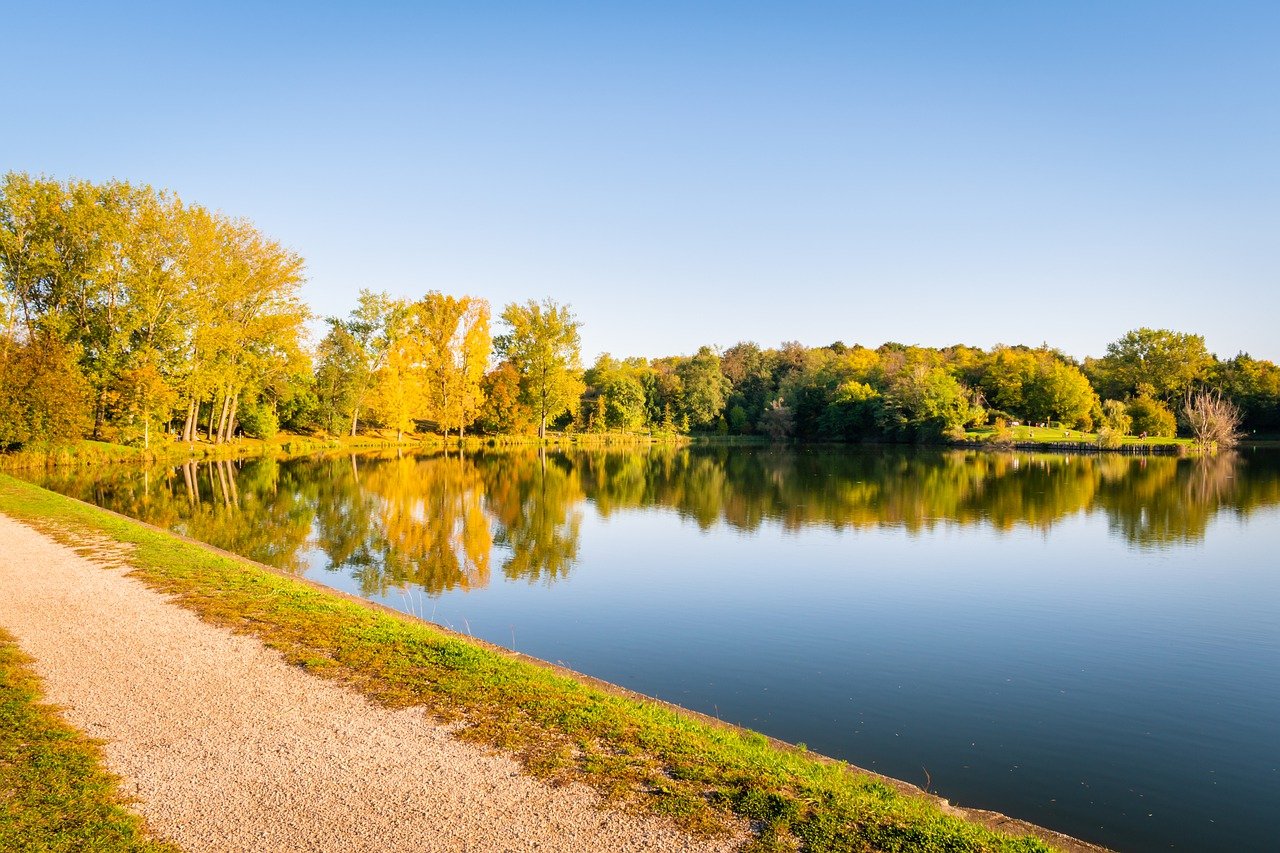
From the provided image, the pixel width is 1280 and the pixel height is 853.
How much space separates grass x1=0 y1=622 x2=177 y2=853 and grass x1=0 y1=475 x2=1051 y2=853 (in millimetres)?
2173

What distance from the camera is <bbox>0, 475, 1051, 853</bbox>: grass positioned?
4.82 m

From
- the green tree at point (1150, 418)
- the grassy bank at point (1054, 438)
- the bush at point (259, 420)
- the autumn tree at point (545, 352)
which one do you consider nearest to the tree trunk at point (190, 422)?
the bush at point (259, 420)

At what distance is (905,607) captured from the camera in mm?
13234

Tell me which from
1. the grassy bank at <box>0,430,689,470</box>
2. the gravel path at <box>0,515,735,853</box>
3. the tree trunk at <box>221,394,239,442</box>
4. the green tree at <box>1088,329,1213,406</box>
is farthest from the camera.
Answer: the green tree at <box>1088,329,1213,406</box>

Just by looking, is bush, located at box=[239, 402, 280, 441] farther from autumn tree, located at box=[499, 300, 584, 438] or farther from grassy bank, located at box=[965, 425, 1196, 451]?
grassy bank, located at box=[965, 425, 1196, 451]

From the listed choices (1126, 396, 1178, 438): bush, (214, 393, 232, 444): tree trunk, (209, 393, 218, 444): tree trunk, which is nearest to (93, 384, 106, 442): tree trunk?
(214, 393, 232, 444): tree trunk

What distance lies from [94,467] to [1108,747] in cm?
4149

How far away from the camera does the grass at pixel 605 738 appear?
15.8ft

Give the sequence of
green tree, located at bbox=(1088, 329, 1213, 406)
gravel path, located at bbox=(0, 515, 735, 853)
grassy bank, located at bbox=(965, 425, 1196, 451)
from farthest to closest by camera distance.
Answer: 1. green tree, located at bbox=(1088, 329, 1213, 406)
2. grassy bank, located at bbox=(965, 425, 1196, 451)
3. gravel path, located at bbox=(0, 515, 735, 853)

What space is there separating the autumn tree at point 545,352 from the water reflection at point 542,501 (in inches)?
760

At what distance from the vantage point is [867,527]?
21938mm

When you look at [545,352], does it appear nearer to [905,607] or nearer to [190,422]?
[190,422]

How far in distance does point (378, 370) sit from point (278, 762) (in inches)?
2251

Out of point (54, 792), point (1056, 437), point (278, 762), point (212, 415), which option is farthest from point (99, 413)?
point (1056, 437)
